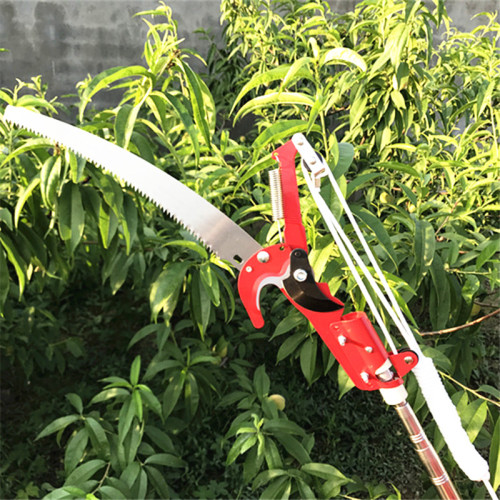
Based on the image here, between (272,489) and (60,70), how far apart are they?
2.33 meters

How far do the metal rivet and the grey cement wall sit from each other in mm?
2155

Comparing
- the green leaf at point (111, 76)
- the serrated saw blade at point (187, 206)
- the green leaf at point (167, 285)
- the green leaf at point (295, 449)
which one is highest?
the green leaf at point (111, 76)

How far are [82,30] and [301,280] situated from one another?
238 cm

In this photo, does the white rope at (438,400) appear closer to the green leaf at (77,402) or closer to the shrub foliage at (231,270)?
the shrub foliage at (231,270)

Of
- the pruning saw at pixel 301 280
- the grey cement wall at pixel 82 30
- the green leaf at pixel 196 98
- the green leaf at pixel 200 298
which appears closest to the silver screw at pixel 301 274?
the pruning saw at pixel 301 280

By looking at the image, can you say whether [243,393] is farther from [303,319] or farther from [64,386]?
[64,386]

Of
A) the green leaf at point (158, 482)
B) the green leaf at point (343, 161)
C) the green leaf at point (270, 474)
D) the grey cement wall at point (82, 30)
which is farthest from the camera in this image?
the grey cement wall at point (82, 30)

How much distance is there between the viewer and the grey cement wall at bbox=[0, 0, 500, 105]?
2463 millimetres

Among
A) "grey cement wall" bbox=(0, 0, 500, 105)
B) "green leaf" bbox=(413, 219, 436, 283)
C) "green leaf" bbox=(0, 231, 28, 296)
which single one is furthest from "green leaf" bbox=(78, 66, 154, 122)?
"grey cement wall" bbox=(0, 0, 500, 105)

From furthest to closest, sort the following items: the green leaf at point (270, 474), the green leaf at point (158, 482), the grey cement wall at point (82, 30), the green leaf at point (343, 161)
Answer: the grey cement wall at point (82, 30) < the green leaf at point (158, 482) < the green leaf at point (270, 474) < the green leaf at point (343, 161)

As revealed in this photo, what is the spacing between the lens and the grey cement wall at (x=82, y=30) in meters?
2.46

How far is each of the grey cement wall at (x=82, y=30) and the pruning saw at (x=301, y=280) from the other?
6.77 ft

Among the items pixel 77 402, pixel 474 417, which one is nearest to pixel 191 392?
pixel 77 402

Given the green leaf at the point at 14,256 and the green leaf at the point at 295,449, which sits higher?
the green leaf at the point at 14,256
